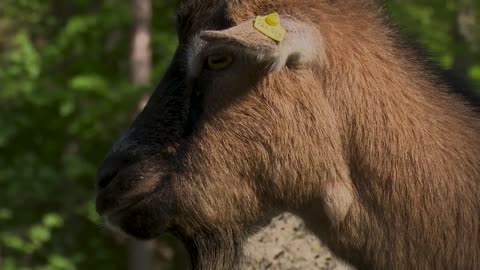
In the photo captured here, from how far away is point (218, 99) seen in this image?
3.96 metres

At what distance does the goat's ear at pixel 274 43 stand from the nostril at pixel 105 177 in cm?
70

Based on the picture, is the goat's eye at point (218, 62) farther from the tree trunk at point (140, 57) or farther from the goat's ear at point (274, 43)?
the tree trunk at point (140, 57)

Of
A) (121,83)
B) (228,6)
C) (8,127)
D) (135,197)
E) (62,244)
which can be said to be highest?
(228,6)

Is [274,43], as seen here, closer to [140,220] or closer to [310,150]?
[310,150]

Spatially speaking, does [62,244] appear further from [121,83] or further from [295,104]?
[295,104]

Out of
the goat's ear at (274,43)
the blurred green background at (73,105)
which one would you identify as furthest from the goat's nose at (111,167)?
the blurred green background at (73,105)

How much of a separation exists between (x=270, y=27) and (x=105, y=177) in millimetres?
963

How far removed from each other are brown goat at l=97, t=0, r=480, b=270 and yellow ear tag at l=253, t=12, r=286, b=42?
0.04m

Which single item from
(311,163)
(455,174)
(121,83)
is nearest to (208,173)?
(311,163)

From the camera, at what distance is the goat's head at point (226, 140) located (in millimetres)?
3854

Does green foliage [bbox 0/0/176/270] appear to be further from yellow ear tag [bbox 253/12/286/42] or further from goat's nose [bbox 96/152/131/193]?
yellow ear tag [bbox 253/12/286/42]

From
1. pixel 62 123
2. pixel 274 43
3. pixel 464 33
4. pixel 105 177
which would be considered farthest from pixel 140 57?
pixel 274 43

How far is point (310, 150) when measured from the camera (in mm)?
3844

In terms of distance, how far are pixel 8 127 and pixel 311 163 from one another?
11.3 m
